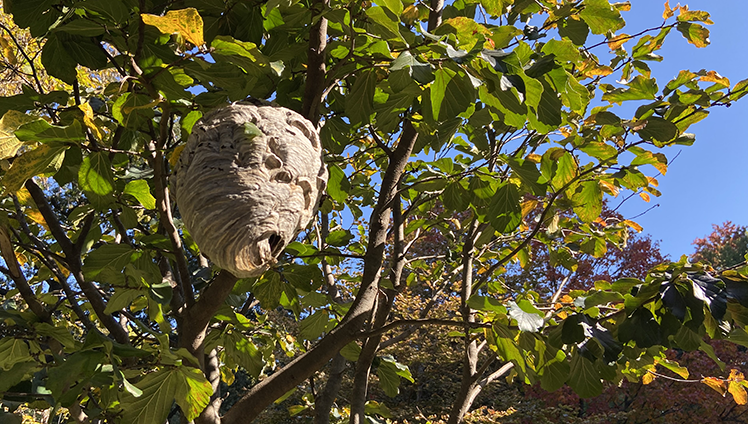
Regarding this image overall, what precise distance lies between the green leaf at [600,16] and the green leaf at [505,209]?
30.3 inches

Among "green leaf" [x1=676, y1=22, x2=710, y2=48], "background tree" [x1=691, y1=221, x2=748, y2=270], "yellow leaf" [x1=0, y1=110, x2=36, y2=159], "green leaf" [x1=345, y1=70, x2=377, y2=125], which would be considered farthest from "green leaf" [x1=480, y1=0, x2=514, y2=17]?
"background tree" [x1=691, y1=221, x2=748, y2=270]

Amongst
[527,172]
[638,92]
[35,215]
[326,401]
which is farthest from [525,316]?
[35,215]

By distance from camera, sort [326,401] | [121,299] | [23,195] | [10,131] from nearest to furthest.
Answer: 1. [10,131]
2. [121,299]
3. [23,195]
4. [326,401]

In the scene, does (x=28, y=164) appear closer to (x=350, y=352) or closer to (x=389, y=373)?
(x=350, y=352)

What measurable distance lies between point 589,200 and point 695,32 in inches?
44.0

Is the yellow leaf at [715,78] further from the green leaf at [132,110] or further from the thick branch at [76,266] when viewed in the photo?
the thick branch at [76,266]

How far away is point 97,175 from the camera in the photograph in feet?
5.84

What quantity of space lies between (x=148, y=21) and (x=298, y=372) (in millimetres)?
Answer: 1565

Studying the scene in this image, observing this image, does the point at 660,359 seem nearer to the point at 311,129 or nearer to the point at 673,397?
the point at 311,129

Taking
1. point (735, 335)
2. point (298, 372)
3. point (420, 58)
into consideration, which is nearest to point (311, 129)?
point (420, 58)

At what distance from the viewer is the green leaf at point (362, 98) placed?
1917mm

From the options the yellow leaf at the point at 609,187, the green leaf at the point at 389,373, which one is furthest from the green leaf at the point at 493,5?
the green leaf at the point at 389,373

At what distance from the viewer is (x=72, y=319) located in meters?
4.23

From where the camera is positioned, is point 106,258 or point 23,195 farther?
point 23,195
